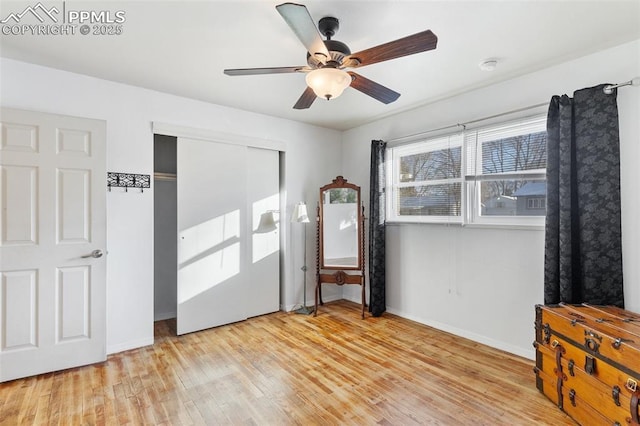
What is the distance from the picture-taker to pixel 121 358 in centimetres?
280

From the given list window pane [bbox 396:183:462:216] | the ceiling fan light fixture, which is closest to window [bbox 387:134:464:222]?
window pane [bbox 396:183:462:216]

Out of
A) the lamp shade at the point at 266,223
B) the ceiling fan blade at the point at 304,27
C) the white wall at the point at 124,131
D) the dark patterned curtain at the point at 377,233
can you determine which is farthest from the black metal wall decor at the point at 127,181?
the dark patterned curtain at the point at 377,233

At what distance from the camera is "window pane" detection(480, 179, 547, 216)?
2713 millimetres

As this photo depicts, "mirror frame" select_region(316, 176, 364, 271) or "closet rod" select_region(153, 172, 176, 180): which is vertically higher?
"closet rod" select_region(153, 172, 176, 180)

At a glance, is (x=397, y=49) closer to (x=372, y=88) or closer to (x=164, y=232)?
(x=372, y=88)

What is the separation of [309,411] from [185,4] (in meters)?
2.62

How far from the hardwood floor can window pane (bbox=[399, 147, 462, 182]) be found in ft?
5.65

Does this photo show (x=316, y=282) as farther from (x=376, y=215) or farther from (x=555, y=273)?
(x=555, y=273)

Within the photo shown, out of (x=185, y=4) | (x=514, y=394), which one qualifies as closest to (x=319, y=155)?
(x=185, y=4)

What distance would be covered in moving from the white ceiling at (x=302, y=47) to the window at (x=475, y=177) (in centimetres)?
53

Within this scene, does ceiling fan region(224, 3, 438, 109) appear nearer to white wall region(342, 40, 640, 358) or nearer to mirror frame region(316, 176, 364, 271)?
white wall region(342, 40, 640, 358)

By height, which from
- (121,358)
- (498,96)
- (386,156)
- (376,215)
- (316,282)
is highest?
(498,96)

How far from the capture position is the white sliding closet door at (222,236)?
337 cm

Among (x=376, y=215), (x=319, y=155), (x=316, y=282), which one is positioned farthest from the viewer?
(x=319, y=155)
